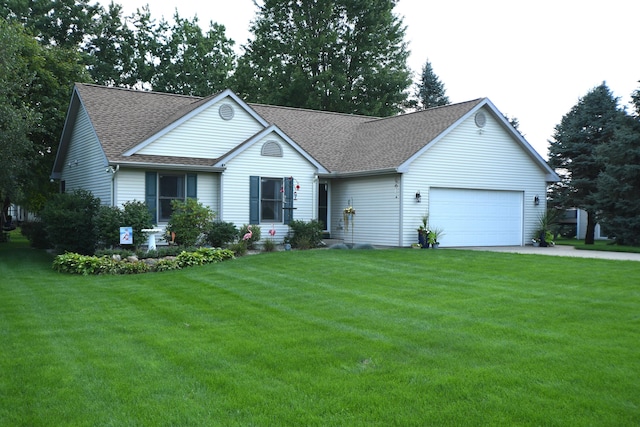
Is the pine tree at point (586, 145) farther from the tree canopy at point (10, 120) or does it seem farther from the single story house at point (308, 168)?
the tree canopy at point (10, 120)

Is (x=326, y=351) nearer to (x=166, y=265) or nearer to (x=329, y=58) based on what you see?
(x=166, y=265)

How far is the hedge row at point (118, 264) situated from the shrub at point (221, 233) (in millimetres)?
2563

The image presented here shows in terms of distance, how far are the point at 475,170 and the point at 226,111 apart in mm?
8788

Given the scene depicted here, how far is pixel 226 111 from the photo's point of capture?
19.0 meters

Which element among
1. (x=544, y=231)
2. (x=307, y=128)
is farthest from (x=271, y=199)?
(x=544, y=231)

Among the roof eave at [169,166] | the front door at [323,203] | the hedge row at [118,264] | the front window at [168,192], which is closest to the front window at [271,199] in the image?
the roof eave at [169,166]

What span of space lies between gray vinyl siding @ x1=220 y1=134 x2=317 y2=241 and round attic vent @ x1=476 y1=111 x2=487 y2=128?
5.95 metres

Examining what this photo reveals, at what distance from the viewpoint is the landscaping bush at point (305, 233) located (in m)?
18.2

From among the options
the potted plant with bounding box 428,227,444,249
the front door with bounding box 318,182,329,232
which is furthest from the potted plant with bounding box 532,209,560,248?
the front door with bounding box 318,182,329,232

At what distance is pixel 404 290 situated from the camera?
1014cm

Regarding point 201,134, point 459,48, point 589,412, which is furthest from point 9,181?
point 589,412

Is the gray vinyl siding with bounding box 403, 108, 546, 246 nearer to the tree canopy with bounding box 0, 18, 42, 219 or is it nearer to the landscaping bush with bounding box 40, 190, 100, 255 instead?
the landscaping bush with bounding box 40, 190, 100, 255

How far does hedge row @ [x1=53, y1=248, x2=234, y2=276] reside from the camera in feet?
43.4

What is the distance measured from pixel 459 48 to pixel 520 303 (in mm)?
12664
